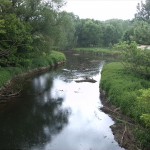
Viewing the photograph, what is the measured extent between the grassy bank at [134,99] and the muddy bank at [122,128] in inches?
17.7

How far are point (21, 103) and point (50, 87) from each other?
32.4 ft

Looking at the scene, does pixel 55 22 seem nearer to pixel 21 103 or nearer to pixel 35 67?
pixel 35 67

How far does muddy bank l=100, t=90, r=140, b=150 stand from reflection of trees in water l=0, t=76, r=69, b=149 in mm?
4675

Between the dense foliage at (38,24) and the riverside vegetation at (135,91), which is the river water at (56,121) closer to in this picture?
the riverside vegetation at (135,91)

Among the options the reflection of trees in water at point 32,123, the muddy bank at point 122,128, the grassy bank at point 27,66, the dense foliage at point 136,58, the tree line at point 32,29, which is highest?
the tree line at point 32,29

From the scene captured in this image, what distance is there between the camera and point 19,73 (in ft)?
154

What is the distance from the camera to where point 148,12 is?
13300 cm

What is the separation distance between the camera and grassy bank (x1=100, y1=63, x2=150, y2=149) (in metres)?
19.2

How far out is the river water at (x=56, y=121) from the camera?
852 inches

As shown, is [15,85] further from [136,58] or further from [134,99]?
[134,99]

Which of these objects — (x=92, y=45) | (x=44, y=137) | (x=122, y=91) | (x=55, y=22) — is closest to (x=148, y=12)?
(x=92, y=45)

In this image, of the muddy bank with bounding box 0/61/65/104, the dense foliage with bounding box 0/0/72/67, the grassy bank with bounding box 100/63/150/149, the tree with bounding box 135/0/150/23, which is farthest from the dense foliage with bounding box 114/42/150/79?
the tree with bounding box 135/0/150/23

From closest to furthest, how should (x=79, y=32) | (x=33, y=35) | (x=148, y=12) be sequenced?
(x=33, y=35), (x=79, y=32), (x=148, y=12)

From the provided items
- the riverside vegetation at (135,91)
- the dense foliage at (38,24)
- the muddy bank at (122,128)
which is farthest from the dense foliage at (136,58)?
the dense foliage at (38,24)
